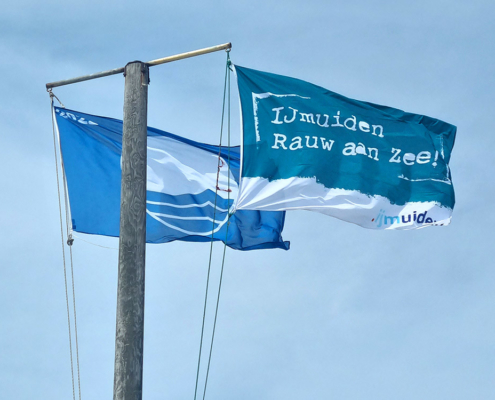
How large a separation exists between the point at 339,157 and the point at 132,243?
15.6 ft

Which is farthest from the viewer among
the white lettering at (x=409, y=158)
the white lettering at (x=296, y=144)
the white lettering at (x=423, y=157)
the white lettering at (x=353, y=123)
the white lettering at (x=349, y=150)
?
the white lettering at (x=423, y=157)

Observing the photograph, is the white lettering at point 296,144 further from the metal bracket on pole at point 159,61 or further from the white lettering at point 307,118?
the metal bracket on pole at point 159,61

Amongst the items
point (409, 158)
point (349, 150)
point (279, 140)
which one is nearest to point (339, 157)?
point (349, 150)

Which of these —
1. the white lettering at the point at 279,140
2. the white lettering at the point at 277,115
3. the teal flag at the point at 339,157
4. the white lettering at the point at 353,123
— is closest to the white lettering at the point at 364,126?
the teal flag at the point at 339,157

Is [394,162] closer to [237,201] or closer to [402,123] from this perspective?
[402,123]

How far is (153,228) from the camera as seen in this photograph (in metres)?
11.1

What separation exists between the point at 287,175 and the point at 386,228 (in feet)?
6.79

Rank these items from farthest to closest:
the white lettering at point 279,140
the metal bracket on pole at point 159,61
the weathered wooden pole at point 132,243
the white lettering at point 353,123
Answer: the white lettering at point 353,123
the white lettering at point 279,140
the metal bracket on pole at point 159,61
the weathered wooden pole at point 132,243

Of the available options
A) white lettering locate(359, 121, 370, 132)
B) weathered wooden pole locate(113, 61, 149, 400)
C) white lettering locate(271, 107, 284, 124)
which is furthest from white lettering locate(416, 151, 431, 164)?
weathered wooden pole locate(113, 61, 149, 400)

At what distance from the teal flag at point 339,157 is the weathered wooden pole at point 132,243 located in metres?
2.36

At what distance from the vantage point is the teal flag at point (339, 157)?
1012 centimetres

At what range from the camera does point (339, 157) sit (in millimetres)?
11016

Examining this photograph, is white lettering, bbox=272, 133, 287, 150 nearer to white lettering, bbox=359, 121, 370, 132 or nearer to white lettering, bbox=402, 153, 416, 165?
white lettering, bbox=359, 121, 370, 132

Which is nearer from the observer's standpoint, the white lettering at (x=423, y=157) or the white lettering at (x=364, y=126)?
the white lettering at (x=364, y=126)
